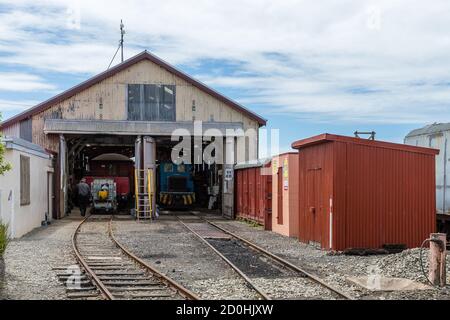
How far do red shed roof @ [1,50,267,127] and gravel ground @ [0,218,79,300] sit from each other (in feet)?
29.8

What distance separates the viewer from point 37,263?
14312 millimetres

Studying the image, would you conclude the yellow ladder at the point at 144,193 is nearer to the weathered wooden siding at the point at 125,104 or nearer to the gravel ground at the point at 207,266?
the weathered wooden siding at the point at 125,104

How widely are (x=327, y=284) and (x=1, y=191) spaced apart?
11130 millimetres

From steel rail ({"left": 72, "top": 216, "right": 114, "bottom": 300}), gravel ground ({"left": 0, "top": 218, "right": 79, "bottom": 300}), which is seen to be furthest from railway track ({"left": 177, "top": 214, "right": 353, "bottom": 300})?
gravel ground ({"left": 0, "top": 218, "right": 79, "bottom": 300})

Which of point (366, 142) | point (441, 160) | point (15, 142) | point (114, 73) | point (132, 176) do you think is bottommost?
point (132, 176)

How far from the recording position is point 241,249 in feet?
55.9

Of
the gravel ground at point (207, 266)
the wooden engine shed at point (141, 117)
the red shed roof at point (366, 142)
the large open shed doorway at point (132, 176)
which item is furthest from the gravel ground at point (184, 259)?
the large open shed doorway at point (132, 176)

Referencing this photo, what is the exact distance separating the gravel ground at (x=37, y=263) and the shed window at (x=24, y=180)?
46.6 inches

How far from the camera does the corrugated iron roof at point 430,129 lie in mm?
19498

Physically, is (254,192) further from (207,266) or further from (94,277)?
(94,277)

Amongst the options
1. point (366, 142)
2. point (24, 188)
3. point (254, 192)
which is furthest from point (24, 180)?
point (366, 142)

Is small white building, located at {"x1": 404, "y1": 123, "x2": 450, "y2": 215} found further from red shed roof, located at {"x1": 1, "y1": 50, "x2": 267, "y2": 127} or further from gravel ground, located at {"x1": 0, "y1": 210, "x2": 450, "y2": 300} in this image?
red shed roof, located at {"x1": 1, "y1": 50, "x2": 267, "y2": 127}

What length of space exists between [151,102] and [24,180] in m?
10.8
